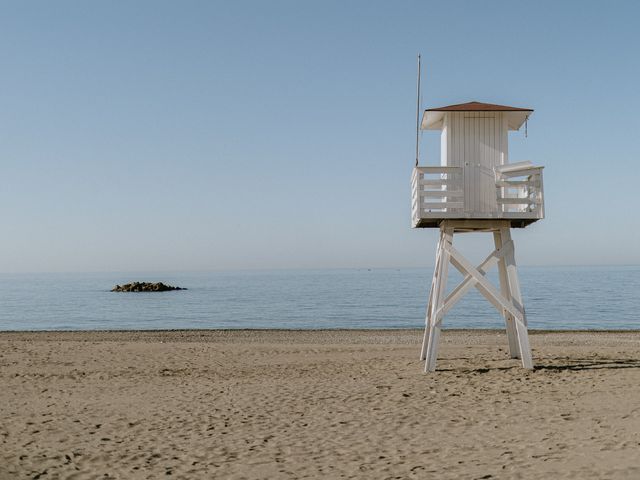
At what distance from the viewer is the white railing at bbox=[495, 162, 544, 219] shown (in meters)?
14.2

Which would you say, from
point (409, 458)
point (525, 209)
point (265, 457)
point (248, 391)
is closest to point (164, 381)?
point (248, 391)

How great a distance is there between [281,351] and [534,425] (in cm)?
1079

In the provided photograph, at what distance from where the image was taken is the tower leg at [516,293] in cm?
1448

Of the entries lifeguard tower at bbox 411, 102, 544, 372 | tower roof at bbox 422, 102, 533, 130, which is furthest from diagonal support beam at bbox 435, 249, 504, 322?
tower roof at bbox 422, 102, 533, 130

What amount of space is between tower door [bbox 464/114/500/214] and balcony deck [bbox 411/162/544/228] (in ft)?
0.14

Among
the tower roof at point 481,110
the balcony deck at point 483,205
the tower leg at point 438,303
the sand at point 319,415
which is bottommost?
the sand at point 319,415

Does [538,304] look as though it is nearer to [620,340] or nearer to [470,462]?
[620,340]

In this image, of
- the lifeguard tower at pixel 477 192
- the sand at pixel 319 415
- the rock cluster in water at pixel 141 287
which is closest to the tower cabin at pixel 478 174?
the lifeguard tower at pixel 477 192

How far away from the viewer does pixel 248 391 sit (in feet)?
42.8

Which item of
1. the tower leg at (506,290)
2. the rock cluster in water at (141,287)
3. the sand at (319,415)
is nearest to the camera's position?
the sand at (319,415)

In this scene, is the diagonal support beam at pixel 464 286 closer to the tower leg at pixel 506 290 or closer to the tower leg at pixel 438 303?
the tower leg at pixel 438 303

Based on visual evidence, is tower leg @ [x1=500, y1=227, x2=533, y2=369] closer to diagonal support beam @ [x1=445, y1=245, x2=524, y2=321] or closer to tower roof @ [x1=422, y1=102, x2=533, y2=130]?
diagonal support beam @ [x1=445, y1=245, x2=524, y2=321]

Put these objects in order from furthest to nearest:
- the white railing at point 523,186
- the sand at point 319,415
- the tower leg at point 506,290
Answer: the tower leg at point 506,290 → the white railing at point 523,186 → the sand at point 319,415

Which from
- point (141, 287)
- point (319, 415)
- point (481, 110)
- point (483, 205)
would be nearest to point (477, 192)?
point (483, 205)
